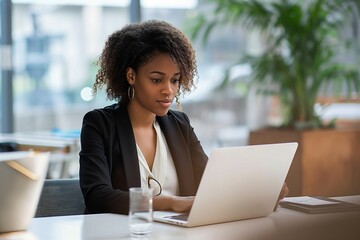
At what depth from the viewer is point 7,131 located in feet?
17.4

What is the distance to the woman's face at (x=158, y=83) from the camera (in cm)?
251

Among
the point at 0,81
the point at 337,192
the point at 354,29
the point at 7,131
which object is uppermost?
the point at 354,29

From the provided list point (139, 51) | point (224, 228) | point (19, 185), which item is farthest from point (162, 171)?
point (19, 185)

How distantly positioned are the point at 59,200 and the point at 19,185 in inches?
29.3

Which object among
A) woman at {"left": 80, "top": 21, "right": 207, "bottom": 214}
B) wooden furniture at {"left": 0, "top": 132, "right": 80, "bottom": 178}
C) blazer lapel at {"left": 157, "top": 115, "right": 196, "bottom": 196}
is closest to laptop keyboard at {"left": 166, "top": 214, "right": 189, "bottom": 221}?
A: woman at {"left": 80, "top": 21, "right": 207, "bottom": 214}

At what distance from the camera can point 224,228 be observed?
77.0 inches

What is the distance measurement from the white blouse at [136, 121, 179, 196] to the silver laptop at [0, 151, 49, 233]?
721 millimetres

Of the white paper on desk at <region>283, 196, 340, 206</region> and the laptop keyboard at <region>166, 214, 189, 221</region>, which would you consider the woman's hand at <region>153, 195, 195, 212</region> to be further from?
the white paper on desk at <region>283, 196, 340, 206</region>

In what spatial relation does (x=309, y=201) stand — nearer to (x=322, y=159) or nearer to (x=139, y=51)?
(x=139, y=51)

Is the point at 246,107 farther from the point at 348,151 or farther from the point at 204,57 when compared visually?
the point at 348,151

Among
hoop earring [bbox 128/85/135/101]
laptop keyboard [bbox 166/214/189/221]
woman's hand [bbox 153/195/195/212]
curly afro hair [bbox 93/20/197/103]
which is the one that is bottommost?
laptop keyboard [bbox 166/214/189/221]

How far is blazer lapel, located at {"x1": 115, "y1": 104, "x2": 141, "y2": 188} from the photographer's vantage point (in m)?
2.47

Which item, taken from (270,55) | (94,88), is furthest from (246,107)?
(94,88)

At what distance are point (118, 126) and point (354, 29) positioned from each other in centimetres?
479
